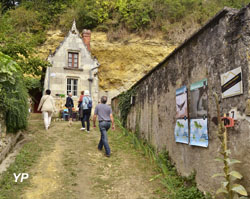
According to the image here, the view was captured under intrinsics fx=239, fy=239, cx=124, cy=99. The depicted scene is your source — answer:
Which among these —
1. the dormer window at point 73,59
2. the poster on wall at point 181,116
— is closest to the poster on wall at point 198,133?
the poster on wall at point 181,116

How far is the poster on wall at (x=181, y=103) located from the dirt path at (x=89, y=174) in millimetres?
1631

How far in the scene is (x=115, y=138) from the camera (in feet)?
30.4

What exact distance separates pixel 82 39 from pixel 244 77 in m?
16.8

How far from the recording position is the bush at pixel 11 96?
21.1 ft

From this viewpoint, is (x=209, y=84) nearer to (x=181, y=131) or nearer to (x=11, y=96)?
(x=181, y=131)

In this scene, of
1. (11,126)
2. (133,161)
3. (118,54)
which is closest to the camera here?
(133,161)

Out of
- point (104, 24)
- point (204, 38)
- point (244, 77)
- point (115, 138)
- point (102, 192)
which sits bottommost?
point (102, 192)

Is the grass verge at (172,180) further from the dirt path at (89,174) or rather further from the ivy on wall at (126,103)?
A: the ivy on wall at (126,103)

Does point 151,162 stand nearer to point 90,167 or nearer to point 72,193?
point 90,167

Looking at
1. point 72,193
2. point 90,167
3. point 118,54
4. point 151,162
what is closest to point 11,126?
point 90,167

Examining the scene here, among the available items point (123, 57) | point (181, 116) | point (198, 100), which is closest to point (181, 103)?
point (181, 116)

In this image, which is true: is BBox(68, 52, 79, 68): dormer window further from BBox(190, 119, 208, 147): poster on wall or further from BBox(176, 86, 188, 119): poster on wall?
BBox(190, 119, 208, 147): poster on wall

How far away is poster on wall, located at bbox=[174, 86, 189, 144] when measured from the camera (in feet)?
16.3

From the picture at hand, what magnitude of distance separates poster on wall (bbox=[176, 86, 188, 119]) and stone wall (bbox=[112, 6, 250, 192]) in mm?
138
